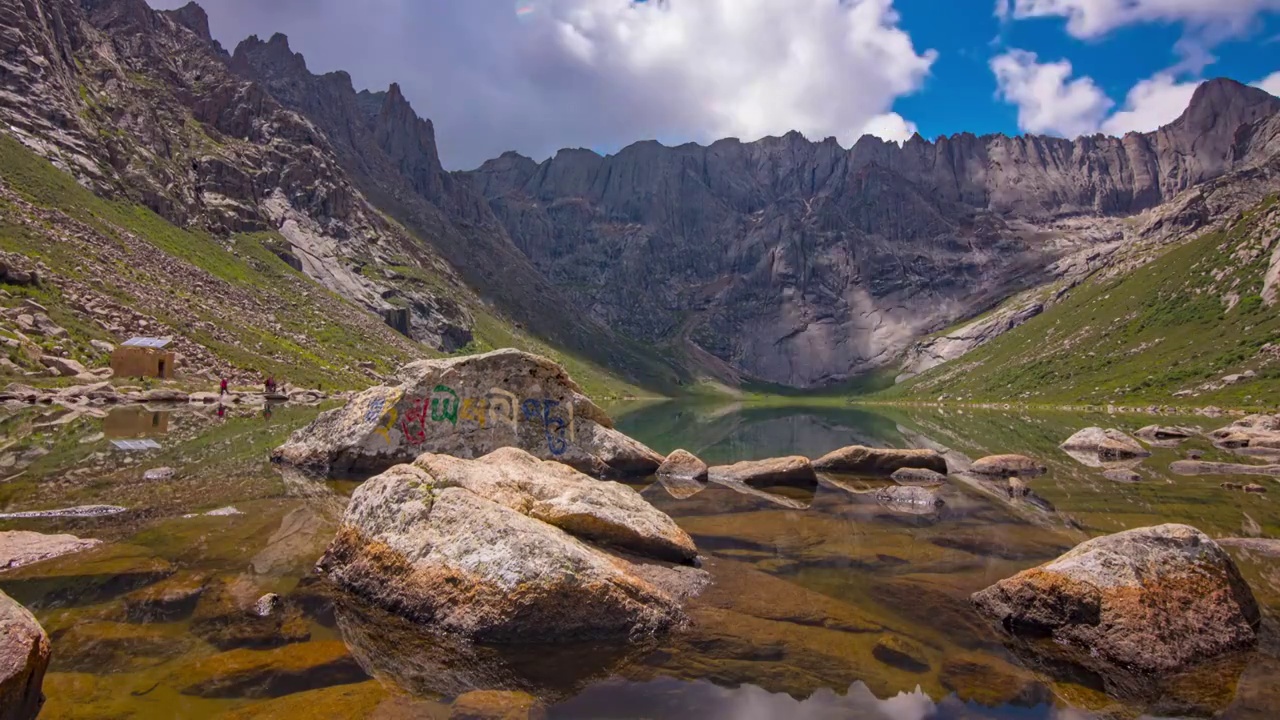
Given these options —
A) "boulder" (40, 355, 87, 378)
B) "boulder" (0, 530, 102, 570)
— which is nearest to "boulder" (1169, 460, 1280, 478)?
"boulder" (0, 530, 102, 570)

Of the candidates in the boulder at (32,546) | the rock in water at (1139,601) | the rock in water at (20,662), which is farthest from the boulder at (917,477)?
the rock in water at (20,662)

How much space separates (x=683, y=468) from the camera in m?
29.4

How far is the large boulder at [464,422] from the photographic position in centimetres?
2498

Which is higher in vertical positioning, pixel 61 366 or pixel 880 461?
pixel 880 461

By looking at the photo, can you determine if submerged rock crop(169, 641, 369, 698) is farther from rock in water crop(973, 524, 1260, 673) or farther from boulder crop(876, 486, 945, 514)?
boulder crop(876, 486, 945, 514)

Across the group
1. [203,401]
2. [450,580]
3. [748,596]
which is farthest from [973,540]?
[203,401]

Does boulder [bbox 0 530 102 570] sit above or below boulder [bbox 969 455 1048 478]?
below

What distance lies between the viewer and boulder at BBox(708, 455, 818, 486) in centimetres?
2700

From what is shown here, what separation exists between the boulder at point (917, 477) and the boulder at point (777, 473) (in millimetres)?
4411

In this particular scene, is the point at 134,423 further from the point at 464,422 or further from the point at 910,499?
the point at 910,499

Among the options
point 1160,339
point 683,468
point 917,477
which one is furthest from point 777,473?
point 1160,339

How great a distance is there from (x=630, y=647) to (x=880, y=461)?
83.1 feet

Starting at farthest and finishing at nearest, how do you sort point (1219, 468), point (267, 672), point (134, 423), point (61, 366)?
point (61, 366) → point (134, 423) → point (1219, 468) → point (267, 672)

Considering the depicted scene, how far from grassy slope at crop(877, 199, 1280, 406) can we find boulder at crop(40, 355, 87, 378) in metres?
124
